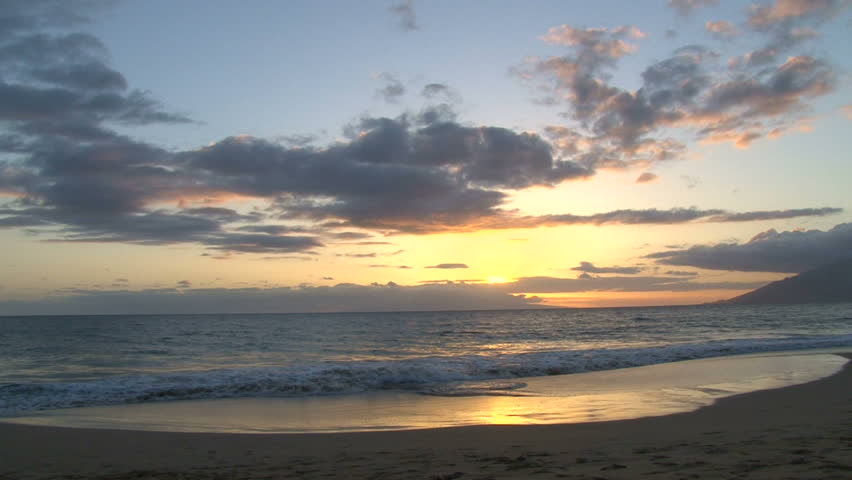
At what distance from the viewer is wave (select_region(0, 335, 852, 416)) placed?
16.8m

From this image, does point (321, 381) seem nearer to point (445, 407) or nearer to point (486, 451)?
point (445, 407)

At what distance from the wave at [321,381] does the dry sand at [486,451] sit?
5.16m

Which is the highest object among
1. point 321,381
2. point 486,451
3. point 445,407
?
point 486,451

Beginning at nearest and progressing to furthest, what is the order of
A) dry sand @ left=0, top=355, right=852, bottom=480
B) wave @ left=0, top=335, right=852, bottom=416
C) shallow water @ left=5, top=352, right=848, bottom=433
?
dry sand @ left=0, top=355, right=852, bottom=480
shallow water @ left=5, top=352, right=848, bottom=433
wave @ left=0, top=335, right=852, bottom=416

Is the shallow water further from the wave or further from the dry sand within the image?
the wave

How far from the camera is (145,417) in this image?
13.6m

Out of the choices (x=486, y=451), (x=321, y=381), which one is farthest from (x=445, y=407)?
(x=321, y=381)

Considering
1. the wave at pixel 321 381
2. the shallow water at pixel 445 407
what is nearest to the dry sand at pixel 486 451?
the shallow water at pixel 445 407

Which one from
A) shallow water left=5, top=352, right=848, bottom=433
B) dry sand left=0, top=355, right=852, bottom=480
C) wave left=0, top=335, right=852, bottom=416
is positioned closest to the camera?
dry sand left=0, top=355, right=852, bottom=480

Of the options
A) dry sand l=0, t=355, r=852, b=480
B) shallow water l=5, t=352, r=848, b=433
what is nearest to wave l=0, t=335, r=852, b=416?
shallow water l=5, t=352, r=848, b=433

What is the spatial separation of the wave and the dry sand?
5161 millimetres

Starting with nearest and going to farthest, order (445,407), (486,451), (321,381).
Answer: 1. (486,451)
2. (445,407)
3. (321,381)

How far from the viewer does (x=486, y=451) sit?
887 cm

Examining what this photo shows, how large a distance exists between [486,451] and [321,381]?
12142mm
